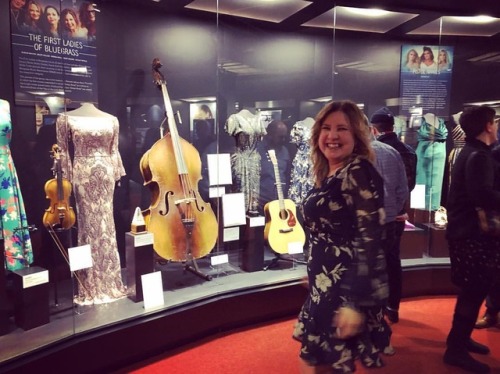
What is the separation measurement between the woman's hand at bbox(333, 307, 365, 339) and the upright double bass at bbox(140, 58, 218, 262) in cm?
184

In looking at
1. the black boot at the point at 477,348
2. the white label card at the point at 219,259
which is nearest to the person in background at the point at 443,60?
the black boot at the point at 477,348

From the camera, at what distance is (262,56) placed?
14.3 ft

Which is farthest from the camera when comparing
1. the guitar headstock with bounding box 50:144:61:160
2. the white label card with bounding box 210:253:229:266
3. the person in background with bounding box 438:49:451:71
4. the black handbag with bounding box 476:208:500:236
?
the person in background with bounding box 438:49:451:71

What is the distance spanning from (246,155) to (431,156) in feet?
7.25

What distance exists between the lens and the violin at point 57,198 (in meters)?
2.96

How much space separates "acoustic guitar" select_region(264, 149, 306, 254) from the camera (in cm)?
407

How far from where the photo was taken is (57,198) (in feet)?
9.77

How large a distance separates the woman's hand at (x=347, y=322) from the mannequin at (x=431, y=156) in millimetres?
3507

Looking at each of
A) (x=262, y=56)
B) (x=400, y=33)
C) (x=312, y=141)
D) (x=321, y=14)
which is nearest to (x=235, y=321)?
(x=312, y=141)

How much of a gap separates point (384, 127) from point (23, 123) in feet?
8.57

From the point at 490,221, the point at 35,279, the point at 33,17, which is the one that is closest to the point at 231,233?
the point at 35,279

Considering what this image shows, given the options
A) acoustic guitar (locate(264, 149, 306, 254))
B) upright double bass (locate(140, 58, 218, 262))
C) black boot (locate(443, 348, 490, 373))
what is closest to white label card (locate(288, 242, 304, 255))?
acoustic guitar (locate(264, 149, 306, 254))

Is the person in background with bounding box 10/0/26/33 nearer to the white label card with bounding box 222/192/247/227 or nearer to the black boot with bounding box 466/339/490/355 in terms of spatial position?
the white label card with bounding box 222/192/247/227

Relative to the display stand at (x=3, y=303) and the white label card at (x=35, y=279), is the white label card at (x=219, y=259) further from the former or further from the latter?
the display stand at (x=3, y=303)
